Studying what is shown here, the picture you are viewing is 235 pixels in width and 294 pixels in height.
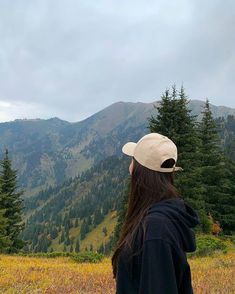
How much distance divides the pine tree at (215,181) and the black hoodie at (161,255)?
29.7 metres

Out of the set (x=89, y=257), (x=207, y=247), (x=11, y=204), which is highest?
(x=207, y=247)

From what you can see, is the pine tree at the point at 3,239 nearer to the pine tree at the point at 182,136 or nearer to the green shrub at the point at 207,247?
the pine tree at the point at 182,136

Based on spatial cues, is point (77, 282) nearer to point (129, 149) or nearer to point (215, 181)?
point (129, 149)

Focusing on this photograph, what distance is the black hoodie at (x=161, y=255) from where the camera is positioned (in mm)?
2861

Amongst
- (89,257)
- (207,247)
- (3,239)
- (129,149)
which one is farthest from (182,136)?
(129,149)

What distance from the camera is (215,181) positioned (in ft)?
115

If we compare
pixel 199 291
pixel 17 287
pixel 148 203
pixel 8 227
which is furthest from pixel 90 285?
pixel 8 227

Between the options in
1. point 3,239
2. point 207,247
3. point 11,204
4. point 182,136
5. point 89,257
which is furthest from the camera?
point 11,204

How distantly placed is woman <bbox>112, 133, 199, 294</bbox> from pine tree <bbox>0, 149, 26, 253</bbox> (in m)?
39.0

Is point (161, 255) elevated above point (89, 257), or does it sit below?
above

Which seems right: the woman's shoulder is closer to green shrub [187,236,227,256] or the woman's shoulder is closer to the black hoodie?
the black hoodie

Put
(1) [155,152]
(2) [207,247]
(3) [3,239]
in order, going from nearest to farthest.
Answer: (1) [155,152], (2) [207,247], (3) [3,239]

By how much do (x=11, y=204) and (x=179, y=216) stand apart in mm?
41164

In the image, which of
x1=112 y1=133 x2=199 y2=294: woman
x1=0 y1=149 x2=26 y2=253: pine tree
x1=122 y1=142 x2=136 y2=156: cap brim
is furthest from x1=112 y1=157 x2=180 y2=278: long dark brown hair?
x1=0 y1=149 x2=26 y2=253: pine tree
